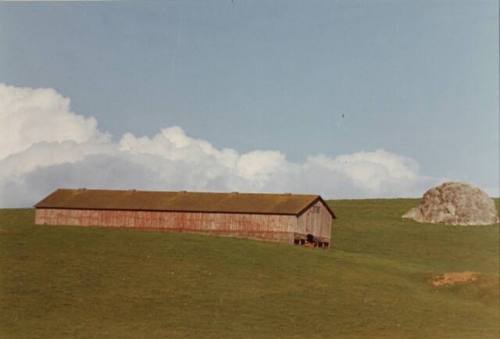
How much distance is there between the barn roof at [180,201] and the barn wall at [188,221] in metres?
0.52

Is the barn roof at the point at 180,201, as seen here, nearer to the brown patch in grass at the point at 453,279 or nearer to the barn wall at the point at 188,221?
the barn wall at the point at 188,221

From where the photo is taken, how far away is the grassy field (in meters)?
47.9

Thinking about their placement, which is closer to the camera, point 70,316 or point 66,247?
point 70,316

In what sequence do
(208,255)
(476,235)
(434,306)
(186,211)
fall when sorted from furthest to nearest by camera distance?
(476,235) → (186,211) → (208,255) → (434,306)

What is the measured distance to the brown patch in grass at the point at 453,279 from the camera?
65125mm

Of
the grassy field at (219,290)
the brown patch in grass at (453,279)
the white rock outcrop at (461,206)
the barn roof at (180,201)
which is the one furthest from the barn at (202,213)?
the brown patch in grass at (453,279)

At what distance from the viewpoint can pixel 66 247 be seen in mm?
70000

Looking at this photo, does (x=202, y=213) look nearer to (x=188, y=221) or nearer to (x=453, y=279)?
(x=188, y=221)

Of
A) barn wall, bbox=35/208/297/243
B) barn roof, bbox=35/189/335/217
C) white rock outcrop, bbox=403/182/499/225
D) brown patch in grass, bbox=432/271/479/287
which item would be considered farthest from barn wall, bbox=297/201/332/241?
brown patch in grass, bbox=432/271/479/287

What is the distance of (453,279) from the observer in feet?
217

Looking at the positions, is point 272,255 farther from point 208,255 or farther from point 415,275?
point 415,275

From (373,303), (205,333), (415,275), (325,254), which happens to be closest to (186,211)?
(325,254)

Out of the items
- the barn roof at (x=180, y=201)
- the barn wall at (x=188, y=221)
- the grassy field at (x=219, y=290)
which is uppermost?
the barn roof at (x=180, y=201)

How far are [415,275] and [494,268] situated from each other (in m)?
14.2
